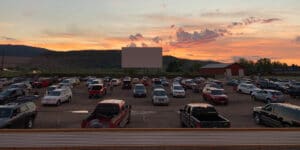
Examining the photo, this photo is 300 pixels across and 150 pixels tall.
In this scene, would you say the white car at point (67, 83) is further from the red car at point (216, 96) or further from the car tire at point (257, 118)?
the car tire at point (257, 118)

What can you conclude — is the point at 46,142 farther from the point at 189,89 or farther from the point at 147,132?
the point at 189,89

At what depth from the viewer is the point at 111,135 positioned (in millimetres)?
10195

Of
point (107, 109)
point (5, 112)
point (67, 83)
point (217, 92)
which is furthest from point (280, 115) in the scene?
point (67, 83)

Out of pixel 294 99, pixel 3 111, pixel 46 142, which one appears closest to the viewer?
pixel 46 142

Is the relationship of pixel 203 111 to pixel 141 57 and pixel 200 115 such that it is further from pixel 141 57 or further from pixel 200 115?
pixel 141 57

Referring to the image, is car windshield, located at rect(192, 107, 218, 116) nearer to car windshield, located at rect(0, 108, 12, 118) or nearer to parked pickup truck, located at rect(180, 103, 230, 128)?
parked pickup truck, located at rect(180, 103, 230, 128)

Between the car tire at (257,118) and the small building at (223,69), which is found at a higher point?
the small building at (223,69)

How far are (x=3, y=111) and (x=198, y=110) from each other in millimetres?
10136

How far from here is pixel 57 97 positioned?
32.5 metres

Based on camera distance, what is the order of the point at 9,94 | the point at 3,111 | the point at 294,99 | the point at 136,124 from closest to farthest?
the point at 3,111 < the point at 136,124 < the point at 9,94 < the point at 294,99

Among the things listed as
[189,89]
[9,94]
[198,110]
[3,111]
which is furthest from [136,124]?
[189,89]

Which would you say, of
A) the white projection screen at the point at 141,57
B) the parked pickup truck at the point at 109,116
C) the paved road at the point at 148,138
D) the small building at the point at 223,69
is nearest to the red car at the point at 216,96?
the parked pickup truck at the point at 109,116

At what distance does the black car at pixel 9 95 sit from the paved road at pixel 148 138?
25.6 metres

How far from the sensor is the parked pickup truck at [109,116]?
15501 millimetres
